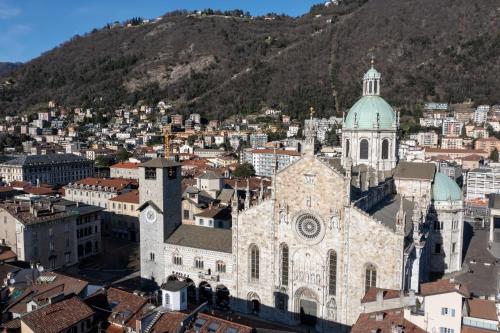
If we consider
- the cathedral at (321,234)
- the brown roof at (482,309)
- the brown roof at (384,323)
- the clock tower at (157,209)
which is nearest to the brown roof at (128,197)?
the clock tower at (157,209)

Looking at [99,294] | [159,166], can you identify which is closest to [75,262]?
[159,166]

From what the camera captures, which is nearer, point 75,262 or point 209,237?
point 209,237

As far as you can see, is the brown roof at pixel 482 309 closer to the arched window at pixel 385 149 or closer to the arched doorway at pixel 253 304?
the arched doorway at pixel 253 304

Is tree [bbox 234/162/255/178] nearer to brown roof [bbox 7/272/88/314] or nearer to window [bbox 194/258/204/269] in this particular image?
window [bbox 194/258/204/269]

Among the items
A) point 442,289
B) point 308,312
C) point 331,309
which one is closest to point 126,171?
point 308,312

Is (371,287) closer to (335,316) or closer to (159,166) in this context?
(335,316)

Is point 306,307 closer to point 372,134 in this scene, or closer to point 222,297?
point 222,297

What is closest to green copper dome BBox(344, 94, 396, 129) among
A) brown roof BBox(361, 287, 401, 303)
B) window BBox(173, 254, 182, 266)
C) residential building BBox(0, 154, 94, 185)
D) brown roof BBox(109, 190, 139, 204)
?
brown roof BBox(361, 287, 401, 303)
